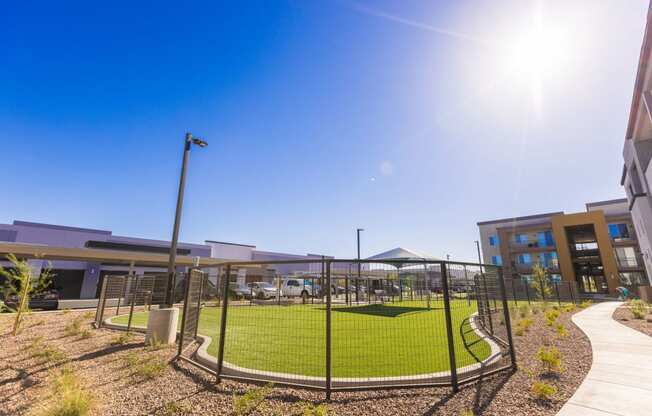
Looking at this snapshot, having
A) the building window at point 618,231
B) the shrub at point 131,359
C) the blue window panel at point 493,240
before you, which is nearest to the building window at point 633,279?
the building window at point 618,231

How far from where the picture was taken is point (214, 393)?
448cm

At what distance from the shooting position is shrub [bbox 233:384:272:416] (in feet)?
12.5

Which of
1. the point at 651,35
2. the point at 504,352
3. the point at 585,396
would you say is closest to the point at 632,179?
the point at 651,35

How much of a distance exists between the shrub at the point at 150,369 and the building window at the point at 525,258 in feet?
147

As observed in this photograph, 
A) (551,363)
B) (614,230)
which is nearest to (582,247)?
(614,230)

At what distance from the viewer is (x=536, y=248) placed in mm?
38062

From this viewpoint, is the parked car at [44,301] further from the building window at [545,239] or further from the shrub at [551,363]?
the building window at [545,239]

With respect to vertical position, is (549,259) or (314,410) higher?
(549,259)

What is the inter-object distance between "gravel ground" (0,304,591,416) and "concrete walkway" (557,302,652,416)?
176mm

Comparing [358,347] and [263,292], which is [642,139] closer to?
[358,347]

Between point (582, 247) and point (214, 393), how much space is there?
4512cm

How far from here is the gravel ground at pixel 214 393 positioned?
3.92m

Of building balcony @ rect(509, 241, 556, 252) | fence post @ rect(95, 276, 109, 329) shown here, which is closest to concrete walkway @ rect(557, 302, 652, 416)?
fence post @ rect(95, 276, 109, 329)

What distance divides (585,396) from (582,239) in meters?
42.3
